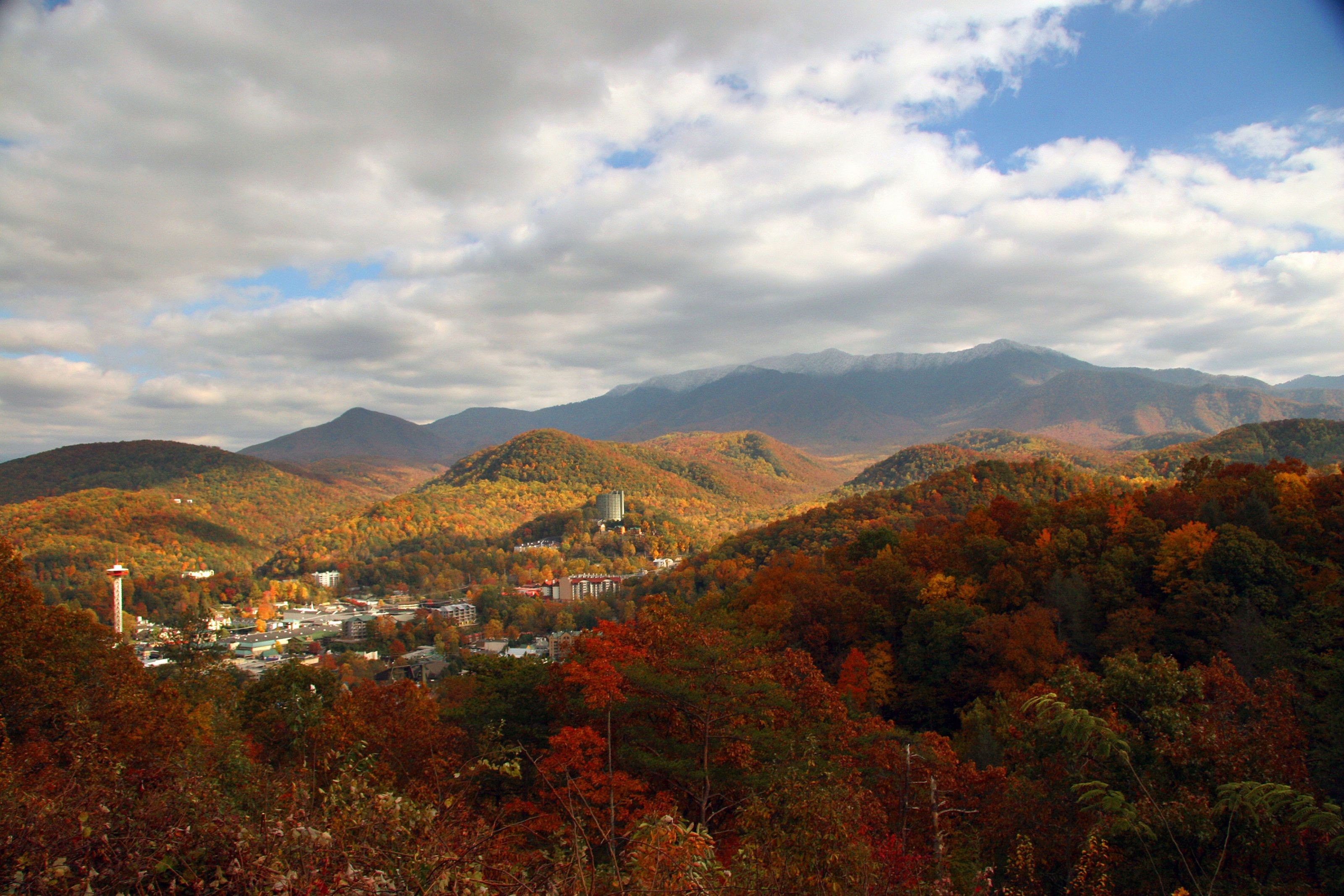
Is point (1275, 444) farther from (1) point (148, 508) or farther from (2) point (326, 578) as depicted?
(1) point (148, 508)

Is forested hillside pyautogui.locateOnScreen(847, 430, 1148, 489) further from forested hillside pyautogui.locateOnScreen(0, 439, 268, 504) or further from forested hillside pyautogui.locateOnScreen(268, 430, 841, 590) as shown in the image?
forested hillside pyautogui.locateOnScreen(0, 439, 268, 504)

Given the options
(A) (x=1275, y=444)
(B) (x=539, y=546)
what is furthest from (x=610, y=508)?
(A) (x=1275, y=444)

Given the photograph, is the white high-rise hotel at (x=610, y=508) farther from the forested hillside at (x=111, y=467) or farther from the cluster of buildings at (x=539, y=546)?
the forested hillside at (x=111, y=467)

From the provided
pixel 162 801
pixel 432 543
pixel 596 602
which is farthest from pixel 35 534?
pixel 162 801

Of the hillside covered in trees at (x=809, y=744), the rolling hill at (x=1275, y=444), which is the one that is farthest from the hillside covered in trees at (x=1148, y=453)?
the hillside covered in trees at (x=809, y=744)

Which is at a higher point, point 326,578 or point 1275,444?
point 1275,444

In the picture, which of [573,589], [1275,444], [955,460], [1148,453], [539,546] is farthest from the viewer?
[539,546]

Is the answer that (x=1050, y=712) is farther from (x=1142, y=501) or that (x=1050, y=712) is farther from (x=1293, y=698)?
(x=1142, y=501)
